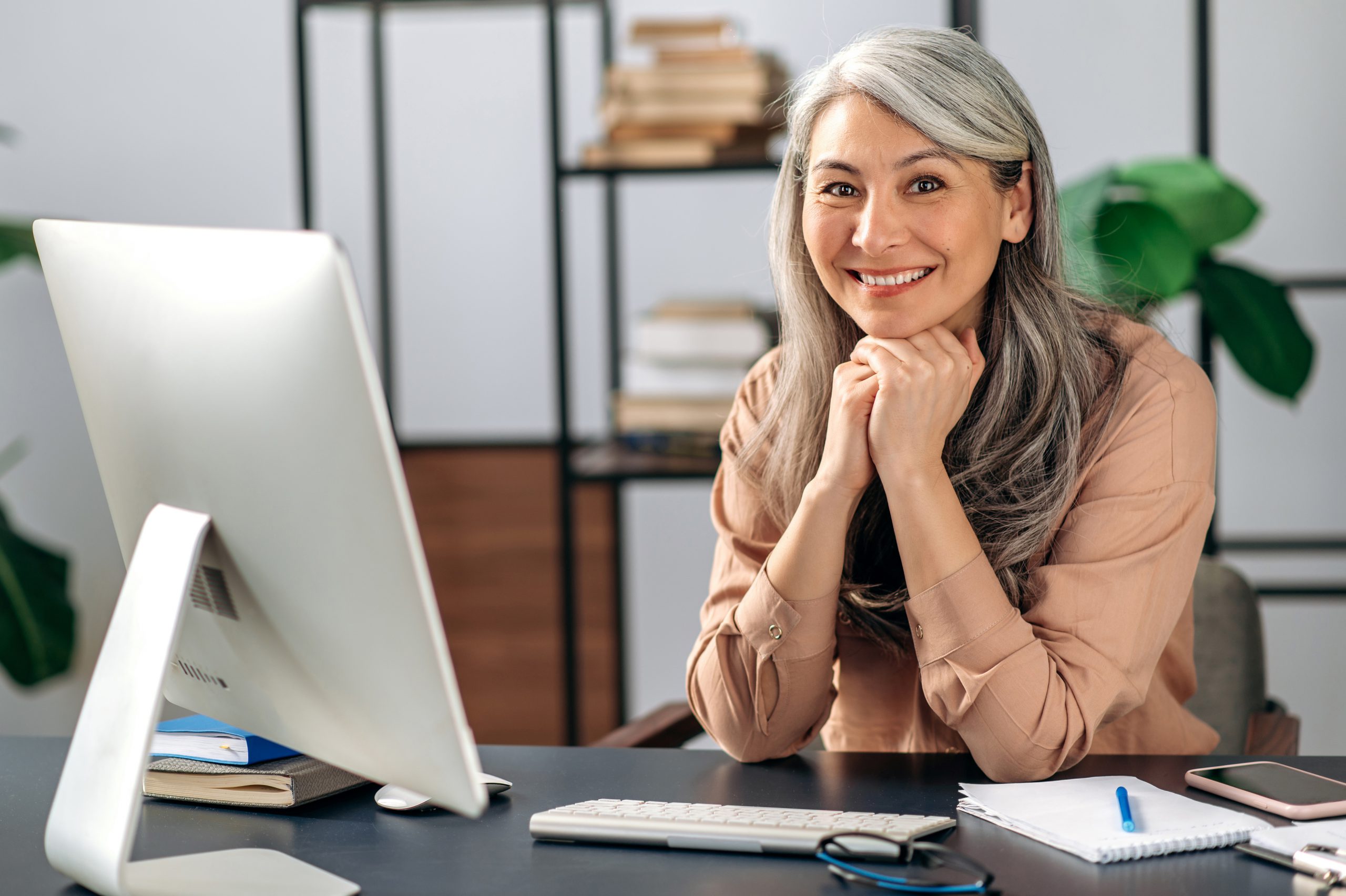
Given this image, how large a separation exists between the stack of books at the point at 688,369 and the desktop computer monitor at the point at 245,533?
1.61 m

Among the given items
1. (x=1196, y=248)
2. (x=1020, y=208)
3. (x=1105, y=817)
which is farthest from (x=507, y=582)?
(x=1105, y=817)

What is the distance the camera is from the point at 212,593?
0.92 meters

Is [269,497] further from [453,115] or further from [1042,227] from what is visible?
[453,115]

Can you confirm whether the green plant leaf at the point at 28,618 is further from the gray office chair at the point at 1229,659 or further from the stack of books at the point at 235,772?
the gray office chair at the point at 1229,659

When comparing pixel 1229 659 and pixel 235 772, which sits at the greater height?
pixel 235 772

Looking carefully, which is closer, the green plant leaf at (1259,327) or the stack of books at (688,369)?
the green plant leaf at (1259,327)

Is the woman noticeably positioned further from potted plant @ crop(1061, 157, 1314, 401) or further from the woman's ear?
potted plant @ crop(1061, 157, 1314, 401)

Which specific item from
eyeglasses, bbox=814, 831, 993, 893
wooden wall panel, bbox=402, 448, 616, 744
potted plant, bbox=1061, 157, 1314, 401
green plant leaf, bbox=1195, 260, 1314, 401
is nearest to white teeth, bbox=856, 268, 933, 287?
eyeglasses, bbox=814, 831, 993, 893

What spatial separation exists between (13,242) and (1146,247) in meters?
2.08

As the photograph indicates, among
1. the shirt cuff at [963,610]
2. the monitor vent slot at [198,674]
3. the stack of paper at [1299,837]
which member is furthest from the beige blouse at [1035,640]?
the monitor vent slot at [198,674]

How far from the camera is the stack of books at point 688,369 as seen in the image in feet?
8.24

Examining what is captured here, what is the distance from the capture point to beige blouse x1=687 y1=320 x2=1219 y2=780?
1.17m

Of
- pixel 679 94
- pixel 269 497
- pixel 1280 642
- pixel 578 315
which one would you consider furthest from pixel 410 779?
pixel 1280 642

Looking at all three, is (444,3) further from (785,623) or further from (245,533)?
(245,533)
